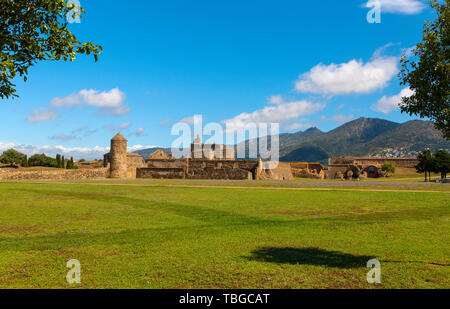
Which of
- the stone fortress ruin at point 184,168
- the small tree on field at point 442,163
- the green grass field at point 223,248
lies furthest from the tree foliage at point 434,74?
the small tree on field at point 442,163

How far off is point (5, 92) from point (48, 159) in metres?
103

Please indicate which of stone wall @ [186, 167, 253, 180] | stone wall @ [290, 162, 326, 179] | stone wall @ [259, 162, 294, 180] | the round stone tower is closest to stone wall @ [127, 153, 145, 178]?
the round stone tower

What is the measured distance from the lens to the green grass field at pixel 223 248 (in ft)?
23.9

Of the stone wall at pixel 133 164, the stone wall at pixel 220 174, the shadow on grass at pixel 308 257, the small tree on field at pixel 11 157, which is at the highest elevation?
the small tree on field at pixel 11 157

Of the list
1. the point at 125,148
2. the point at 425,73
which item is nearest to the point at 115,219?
the point at 425,73

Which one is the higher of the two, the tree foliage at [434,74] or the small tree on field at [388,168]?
the tree foliage at [434,74]

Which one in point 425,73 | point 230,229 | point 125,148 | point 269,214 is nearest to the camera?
point 425,73

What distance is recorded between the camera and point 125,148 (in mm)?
67938

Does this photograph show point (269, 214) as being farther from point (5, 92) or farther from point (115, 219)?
point (5, 92)

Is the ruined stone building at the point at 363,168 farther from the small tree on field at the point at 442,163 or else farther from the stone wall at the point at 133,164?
the stone wall at the point at 133,164

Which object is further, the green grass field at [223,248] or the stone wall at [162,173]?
the stone wall at [162,173]

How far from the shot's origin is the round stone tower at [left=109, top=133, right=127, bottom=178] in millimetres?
66188

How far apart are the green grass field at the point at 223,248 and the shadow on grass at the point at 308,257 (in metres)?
0.03

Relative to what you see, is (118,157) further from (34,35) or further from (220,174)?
(34,35)
